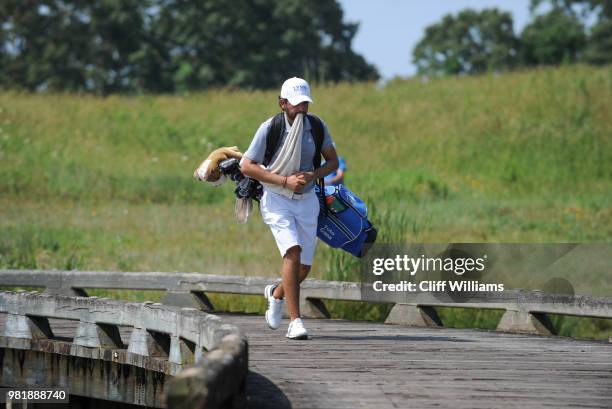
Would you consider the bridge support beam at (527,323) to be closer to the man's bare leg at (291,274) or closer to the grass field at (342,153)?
the man's bare leg at (291,274)

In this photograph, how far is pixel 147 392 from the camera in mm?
9930

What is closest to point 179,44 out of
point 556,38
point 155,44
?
point 155,44

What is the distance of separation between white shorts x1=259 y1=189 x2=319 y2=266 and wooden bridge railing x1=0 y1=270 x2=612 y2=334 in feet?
8.52

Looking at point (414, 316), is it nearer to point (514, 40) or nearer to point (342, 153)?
point (342, 153)

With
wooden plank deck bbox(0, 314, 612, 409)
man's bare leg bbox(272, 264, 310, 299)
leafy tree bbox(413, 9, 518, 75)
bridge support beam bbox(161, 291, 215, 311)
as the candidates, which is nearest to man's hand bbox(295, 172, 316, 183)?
man's bare leg bbox(272, 264, 310, 299)

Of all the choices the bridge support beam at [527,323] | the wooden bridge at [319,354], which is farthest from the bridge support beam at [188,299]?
the bridge support beam at [527,323]

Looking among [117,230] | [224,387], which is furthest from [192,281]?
[117,230]

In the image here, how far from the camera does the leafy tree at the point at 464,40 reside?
103312 mm

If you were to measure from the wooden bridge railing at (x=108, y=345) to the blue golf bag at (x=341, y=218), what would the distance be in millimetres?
1721

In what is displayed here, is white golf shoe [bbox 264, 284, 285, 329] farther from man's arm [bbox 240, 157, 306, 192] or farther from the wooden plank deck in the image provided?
man's arm [bbox 240, 157, 306, 192]

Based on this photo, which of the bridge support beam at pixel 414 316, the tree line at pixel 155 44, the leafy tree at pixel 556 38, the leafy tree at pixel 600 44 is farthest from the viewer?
the leafy tree at pixel 556 38

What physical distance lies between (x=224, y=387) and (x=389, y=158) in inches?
1107

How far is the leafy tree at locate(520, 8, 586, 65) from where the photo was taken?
77750mm

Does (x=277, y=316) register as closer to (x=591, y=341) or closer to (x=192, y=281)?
(x=591, y=341)
